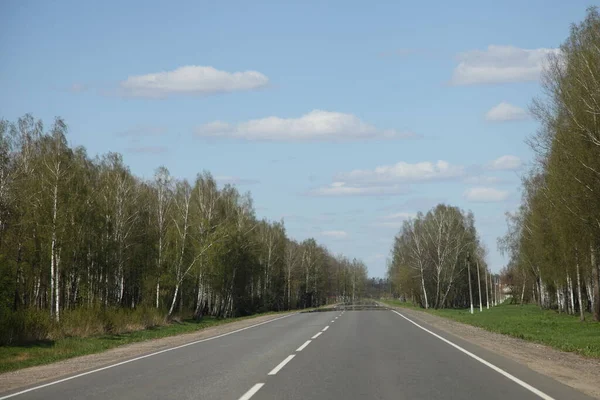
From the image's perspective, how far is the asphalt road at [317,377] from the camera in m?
10.4

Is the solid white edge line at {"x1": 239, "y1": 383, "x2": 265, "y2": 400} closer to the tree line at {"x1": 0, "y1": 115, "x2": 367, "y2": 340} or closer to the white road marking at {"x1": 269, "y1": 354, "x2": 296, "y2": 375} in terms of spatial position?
the white road marking at {"x1": 269, "y1": 354, "x2": 296, "y2": 375}

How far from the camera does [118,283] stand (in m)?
50.6

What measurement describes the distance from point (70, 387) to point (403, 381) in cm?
582

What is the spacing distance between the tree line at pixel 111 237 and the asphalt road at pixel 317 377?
12942 mm

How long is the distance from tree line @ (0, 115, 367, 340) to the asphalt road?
12942mm

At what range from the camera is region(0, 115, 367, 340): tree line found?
31.5 m

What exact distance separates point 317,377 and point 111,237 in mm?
35254

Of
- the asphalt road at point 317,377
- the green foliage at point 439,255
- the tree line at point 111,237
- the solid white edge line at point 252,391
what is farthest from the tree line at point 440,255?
the solid white edge line at point 252,391

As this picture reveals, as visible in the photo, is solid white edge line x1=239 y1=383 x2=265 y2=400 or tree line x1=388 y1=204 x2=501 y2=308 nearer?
solid white edge line x1=239 y1=383 x2=265 y2=400

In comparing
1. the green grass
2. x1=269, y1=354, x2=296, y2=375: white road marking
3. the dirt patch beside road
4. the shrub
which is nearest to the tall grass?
the shrub

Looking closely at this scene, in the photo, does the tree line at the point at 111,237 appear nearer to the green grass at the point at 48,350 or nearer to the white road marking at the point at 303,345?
the green grass at the point at 48,350

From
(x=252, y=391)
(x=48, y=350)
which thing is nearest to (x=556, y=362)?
(x=252, y=391)

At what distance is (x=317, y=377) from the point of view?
12500 millimetres

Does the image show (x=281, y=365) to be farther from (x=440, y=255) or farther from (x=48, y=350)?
(x=440, y=255)
